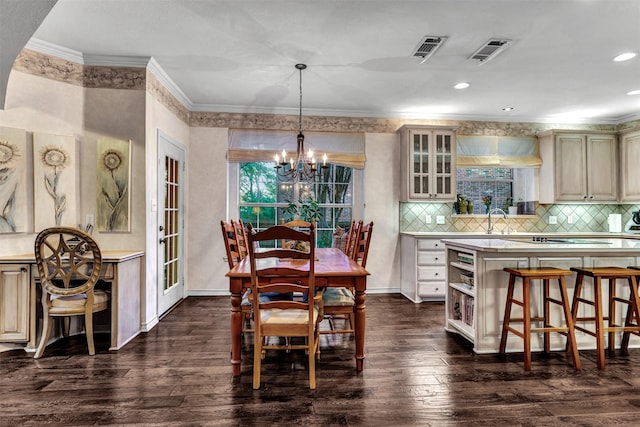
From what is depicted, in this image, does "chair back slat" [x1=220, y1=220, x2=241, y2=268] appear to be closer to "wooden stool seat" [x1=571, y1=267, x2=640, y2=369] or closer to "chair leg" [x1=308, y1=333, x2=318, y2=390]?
"chair leg" [x1=308, y1=333, x2=318, y2=390]

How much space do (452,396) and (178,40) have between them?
139 inches

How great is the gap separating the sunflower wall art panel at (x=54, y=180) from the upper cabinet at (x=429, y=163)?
403cm

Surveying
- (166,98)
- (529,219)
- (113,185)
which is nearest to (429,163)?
(529,219)

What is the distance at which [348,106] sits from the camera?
203 inches

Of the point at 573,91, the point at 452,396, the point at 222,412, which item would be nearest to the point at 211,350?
the point at 222,412

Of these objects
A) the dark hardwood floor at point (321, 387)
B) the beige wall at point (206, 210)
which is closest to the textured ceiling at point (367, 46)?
the beige wall at point (206, 210)

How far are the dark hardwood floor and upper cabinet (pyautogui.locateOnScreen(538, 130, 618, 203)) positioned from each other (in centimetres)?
306

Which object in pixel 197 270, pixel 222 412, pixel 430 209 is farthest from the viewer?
pixel 430 209

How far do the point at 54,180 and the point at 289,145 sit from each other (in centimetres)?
286

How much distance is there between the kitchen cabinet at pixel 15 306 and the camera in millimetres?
3025

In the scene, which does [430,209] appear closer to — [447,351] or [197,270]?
[447,351]

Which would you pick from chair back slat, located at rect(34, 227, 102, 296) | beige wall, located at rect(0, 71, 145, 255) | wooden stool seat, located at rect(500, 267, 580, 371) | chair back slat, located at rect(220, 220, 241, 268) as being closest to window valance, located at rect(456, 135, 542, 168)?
wooden stool seat, located at rect(500, 267, 580, 371)

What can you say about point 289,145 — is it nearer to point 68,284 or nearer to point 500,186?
point 68,284

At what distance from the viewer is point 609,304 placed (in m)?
3.01
